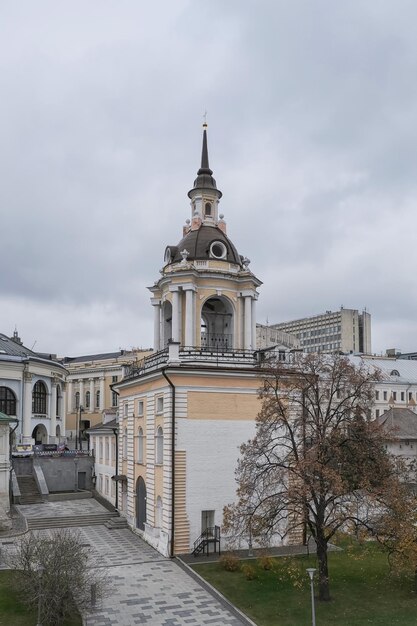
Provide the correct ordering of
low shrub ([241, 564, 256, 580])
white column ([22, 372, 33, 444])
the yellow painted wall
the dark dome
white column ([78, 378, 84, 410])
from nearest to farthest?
low shrub ([241, 564, 256, 580])
the yellow painted wall
the dark dome
white column ([22, 372, 33, 444])
white column ([78, 378, 84, 410])

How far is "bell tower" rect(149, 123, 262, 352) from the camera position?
32906 millimetres

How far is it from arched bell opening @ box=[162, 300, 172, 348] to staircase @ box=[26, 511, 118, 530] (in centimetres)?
1129

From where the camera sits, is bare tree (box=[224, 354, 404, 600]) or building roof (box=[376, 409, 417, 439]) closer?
bare tree (box=[224, 354, 404, 600])

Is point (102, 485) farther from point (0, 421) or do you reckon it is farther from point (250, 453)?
point (250, 453)

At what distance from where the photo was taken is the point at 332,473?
1975 cm

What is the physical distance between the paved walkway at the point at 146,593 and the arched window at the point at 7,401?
30505mm

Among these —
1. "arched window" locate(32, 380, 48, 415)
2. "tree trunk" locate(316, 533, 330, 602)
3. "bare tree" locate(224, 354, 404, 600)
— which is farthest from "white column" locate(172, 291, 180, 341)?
"arched window" locate(32, 380, 48, 415)

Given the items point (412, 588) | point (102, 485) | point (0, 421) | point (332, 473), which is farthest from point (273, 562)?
point (102, 485)

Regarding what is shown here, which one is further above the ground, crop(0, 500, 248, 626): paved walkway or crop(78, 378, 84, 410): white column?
crop(78, 378, 84, 410): white column

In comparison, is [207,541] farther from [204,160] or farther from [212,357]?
[204,160]

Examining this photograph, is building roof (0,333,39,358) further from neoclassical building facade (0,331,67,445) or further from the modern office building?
the modern office building

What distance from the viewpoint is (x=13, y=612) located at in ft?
67.8

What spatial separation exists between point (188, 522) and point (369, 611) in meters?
9.86

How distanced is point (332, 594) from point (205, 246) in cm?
1955
